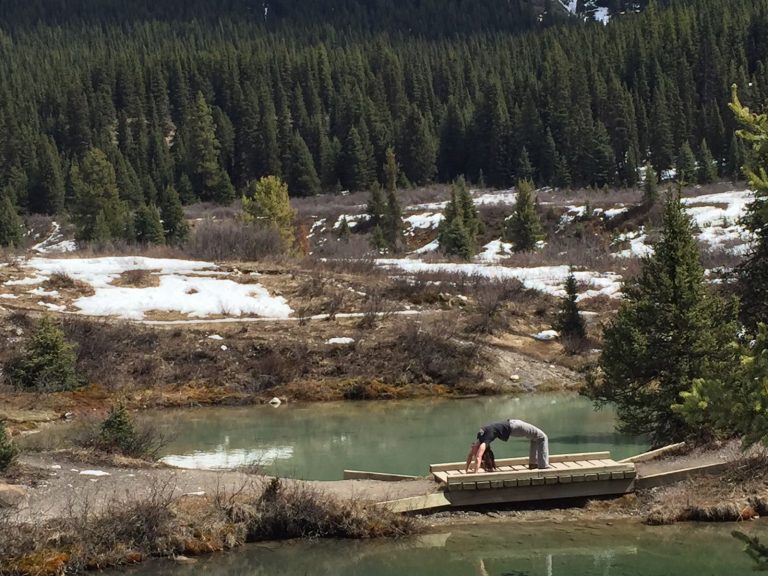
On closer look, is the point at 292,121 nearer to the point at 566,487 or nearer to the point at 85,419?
the point at 85,419

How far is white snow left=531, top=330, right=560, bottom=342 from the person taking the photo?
126 feet

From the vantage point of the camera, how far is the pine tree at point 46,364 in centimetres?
3077

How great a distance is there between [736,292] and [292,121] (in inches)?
4270

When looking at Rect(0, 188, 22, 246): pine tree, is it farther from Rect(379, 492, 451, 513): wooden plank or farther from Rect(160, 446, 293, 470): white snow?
Rect(379, 492, 451, 513): wooden plank

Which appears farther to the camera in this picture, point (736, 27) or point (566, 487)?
point (736, 27)

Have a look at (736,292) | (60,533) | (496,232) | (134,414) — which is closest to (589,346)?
(736,292)

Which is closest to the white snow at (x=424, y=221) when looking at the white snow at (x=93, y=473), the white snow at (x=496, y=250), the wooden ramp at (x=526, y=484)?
the white snow at (x=496, y=250)

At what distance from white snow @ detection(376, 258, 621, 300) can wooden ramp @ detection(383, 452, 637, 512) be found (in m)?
25.7

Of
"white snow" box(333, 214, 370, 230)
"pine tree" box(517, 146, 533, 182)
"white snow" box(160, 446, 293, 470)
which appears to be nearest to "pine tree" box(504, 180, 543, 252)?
"white snow" box(333, 214, 370, 230)

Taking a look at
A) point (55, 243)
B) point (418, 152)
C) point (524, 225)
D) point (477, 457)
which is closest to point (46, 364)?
point (477, 457)

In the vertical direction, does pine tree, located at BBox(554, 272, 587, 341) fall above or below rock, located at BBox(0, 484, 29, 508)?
below

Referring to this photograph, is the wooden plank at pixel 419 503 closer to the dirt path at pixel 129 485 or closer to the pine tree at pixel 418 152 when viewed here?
the dirt path at pixel 129 485

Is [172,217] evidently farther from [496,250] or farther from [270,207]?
[496,250]

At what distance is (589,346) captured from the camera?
37.3 meters
